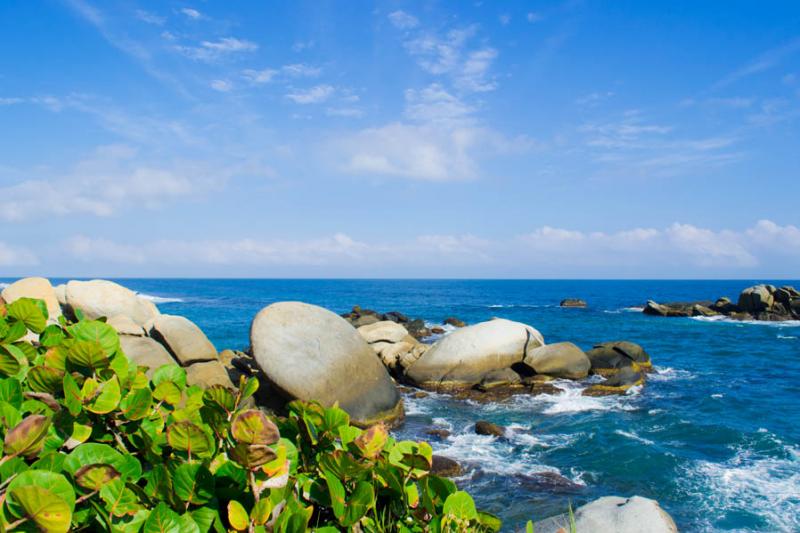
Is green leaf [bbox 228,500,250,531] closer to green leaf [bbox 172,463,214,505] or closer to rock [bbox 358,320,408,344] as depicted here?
green leaf [bbox 172,463,214,505]

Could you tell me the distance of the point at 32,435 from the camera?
1464mm

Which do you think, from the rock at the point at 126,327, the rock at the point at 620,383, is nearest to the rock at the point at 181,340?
the rock at the point at 126,327

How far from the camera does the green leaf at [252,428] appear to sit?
150 centimetres

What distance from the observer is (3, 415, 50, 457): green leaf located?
4.73ft

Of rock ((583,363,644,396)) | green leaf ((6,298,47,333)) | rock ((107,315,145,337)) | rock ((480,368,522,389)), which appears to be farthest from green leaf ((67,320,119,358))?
rock ((583,363,644,396))

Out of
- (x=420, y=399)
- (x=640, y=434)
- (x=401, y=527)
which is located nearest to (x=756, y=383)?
(x=640, y=434)

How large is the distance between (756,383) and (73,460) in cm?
2248

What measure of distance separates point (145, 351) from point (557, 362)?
12570 millimetres

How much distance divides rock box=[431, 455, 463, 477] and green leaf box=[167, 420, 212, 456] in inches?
340

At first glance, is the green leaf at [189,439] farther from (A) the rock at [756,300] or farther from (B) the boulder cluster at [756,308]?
(A) the rock at [756,300]

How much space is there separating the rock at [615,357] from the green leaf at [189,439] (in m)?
18.8

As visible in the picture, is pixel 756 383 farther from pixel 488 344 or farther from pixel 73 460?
pixel 73 460

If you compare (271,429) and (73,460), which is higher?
(271,429)

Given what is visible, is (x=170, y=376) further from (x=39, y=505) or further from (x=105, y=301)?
(x=105, y=301)
